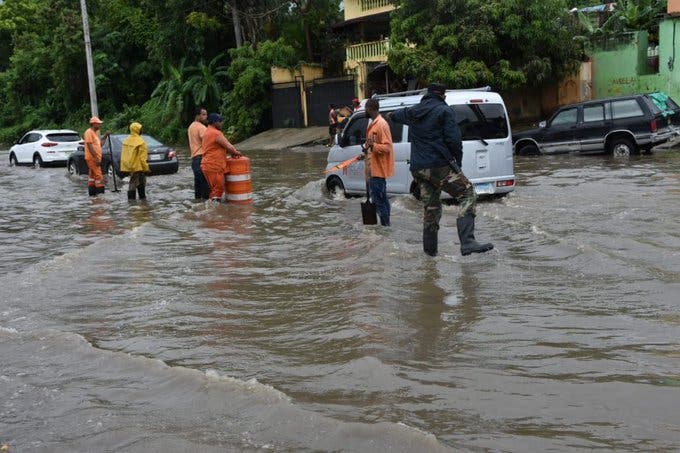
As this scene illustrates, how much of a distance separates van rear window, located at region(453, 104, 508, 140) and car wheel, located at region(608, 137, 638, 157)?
24.6ft

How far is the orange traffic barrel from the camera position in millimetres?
14055

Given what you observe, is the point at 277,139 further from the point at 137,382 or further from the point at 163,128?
the point at 137,382

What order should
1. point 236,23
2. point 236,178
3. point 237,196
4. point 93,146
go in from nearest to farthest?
point 236,178, point 237,196, point 93,146, point 236,23

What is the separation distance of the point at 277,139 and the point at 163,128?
933 centimetres

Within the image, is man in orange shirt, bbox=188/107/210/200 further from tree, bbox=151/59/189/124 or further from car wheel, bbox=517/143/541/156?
tree, bbox=151/59/189/124

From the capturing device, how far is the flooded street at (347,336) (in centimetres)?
443

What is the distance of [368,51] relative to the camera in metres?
32.3

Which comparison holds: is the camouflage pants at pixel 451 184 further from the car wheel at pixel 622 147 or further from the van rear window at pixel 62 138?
the van rear window at pixel 62 138

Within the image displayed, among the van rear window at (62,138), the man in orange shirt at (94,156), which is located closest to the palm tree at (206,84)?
the van rear window at (62,138)

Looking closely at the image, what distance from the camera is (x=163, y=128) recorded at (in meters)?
40.0

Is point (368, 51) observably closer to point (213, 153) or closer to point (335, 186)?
point (335, 186)

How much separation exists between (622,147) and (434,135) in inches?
477

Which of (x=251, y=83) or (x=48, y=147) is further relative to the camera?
(x=251, y=83)

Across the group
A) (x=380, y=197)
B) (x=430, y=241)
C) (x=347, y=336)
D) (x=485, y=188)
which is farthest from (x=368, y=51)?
(x=347, y=336)
